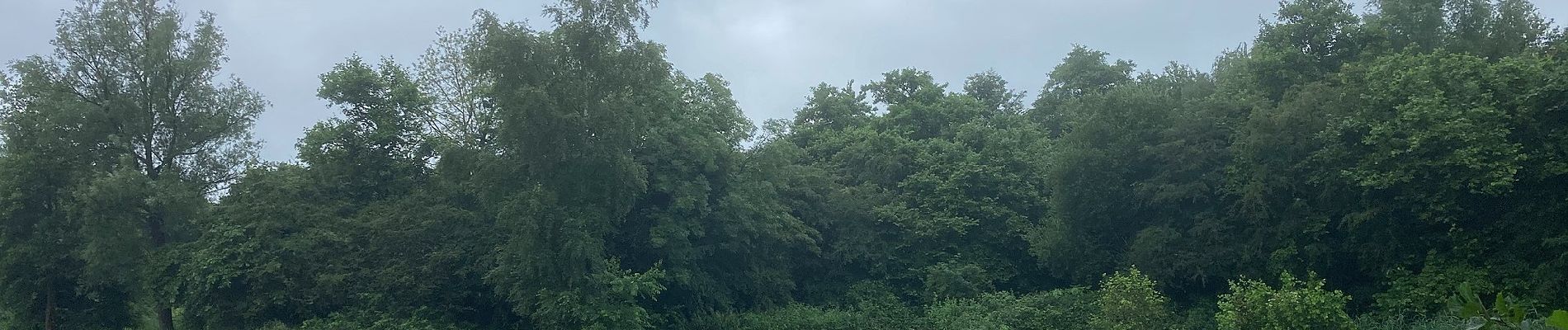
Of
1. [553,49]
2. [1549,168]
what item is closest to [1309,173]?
[1549,168]

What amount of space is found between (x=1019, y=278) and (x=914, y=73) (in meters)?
→ 10.0

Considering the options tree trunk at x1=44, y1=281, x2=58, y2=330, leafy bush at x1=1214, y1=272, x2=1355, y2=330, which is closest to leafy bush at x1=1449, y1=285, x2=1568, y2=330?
leafy bush at x1=1214, y1=272, x2=1355, y2=330

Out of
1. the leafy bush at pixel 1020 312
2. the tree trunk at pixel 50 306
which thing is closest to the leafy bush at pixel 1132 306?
the leafy bush at pixel 1020 312

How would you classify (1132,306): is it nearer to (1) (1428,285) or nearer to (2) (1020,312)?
(2) (1020,312)

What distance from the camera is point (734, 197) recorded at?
Answer: 24125 millimetres

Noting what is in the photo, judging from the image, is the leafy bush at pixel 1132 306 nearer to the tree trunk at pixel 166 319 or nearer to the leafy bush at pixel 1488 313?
the leafy bush at pixel 1488 313

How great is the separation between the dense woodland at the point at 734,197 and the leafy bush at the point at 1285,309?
2.3 inches

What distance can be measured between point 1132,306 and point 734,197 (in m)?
9.38

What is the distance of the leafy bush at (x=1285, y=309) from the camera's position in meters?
16.9

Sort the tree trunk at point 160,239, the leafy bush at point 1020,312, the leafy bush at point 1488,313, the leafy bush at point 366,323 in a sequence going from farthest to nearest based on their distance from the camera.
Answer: the tree trunk at point 160,239, the leafy bush at point 1020,312, the leafy bush at point 366,323, the leafy bush at point 1488,313

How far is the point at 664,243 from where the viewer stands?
23172mm

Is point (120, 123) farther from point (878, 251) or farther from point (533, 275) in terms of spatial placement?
point (878, 251)

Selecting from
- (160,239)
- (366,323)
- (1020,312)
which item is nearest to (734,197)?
(1020,312)

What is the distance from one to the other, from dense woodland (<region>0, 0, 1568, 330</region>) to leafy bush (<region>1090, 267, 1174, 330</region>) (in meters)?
0.07
